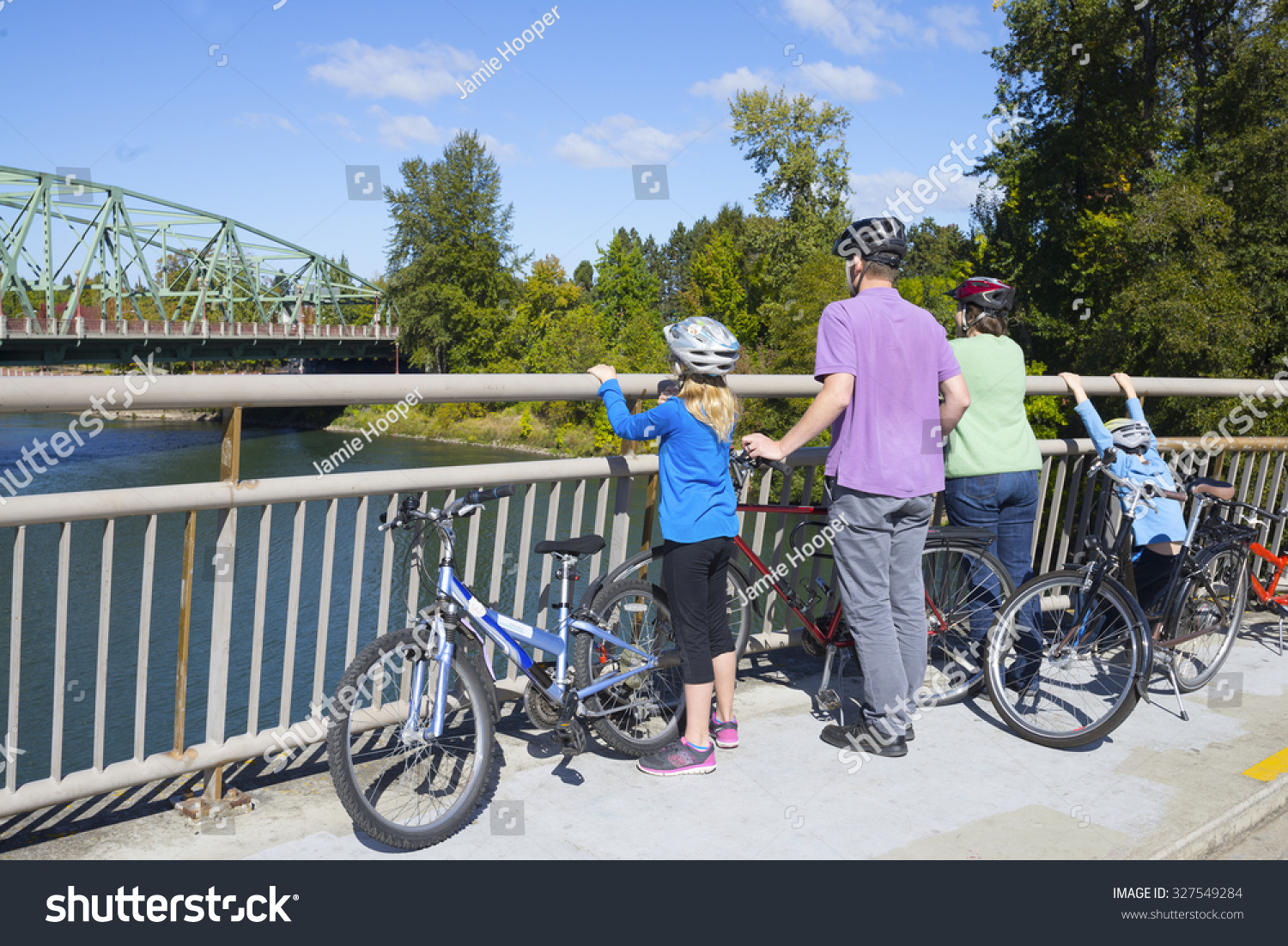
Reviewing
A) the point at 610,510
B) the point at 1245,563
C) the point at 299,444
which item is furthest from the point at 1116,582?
the point at 299,444

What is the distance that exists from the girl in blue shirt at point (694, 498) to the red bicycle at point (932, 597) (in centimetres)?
53

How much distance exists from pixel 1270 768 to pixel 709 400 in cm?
263

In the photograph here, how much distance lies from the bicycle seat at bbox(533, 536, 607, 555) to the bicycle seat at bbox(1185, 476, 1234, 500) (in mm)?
3168

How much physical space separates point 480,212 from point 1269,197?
198 feet

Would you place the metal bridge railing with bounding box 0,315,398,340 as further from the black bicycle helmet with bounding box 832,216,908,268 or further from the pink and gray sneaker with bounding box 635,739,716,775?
the pink and gray sneaker with bounding box 635,739,716,775

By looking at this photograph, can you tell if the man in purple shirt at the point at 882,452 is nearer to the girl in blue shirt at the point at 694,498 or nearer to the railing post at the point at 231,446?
the girl in blue shirt at the point at 694,498

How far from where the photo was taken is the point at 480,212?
7612cm

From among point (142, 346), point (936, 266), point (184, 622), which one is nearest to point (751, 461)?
point (184, 622)

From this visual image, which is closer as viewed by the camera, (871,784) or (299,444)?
(871,784)

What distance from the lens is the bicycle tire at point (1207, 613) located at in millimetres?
4793

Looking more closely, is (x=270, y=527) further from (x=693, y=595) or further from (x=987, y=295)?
(x=987, y=295)

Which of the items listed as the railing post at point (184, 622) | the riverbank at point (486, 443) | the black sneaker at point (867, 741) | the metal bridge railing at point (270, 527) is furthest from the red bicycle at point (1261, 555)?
the riverbank at point (486, 443)

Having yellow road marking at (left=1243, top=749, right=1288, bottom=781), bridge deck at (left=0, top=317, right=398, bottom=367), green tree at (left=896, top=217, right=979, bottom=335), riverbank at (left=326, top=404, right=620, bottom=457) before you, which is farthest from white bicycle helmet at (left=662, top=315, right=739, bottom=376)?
riverbank at (left=326, top=404, right=620, bottom=457)
